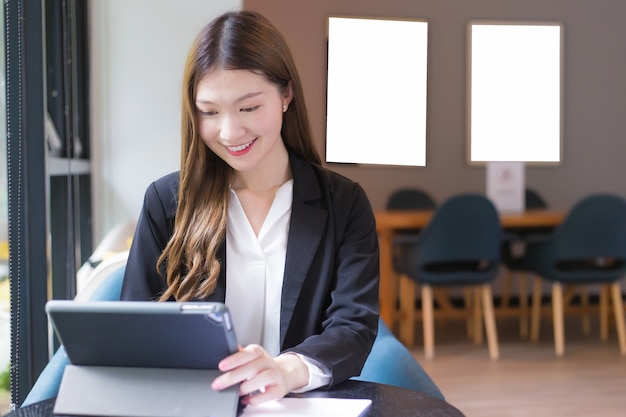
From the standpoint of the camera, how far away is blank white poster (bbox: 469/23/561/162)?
6609mm

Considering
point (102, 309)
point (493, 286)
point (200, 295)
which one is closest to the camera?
point (102, 309)

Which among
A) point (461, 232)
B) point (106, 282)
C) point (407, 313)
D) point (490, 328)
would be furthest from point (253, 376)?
point (407, 313)

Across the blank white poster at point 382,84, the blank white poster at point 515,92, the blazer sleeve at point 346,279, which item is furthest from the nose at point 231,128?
the blank white poster at point 515,92

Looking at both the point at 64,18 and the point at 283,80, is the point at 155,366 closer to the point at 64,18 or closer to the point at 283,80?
the point at 283,80

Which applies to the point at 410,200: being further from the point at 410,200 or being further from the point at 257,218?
the point at 257,218

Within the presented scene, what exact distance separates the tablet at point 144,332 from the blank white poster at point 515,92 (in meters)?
5.76

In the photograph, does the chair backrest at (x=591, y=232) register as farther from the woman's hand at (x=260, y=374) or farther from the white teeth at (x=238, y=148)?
the woman's hand at (x=260, y=374)

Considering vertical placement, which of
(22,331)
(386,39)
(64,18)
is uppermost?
(386,39)

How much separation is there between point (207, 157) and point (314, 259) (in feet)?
0.93

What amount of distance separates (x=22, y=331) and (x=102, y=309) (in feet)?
4.24

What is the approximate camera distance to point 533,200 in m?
6.07

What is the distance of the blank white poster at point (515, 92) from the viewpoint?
260 inches

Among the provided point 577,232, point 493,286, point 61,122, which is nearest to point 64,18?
point 61,122

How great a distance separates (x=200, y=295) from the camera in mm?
1473
